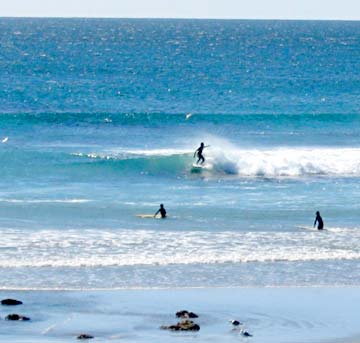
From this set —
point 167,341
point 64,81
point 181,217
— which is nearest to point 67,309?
point 167,341

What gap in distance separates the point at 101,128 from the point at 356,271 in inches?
1175

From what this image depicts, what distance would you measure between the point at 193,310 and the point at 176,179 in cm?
1983

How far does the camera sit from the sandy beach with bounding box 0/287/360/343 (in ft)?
75.4

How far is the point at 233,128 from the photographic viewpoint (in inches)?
2318

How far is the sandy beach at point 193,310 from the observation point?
905 inches

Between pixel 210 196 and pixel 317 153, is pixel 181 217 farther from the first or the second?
pixel 317 153

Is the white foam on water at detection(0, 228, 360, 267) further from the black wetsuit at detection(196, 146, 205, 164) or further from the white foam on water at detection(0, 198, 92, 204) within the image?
the black wetsuit at detection(196, 146, 205, 164)

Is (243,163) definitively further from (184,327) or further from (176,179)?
(184,327)

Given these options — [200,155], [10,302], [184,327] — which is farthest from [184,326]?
[200,155]

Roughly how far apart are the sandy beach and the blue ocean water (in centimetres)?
99

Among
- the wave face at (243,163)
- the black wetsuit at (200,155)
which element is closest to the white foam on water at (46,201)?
the wave face at (243,163)

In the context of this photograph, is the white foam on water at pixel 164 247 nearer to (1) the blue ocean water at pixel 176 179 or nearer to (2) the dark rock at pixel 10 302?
(1) the blue ocean water at pixel 176 179

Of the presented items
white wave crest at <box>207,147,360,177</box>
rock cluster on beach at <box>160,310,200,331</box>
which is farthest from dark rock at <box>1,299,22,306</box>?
white wave crest at <box>207,147,360,177</box>

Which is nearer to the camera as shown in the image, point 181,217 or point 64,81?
point 181,217
